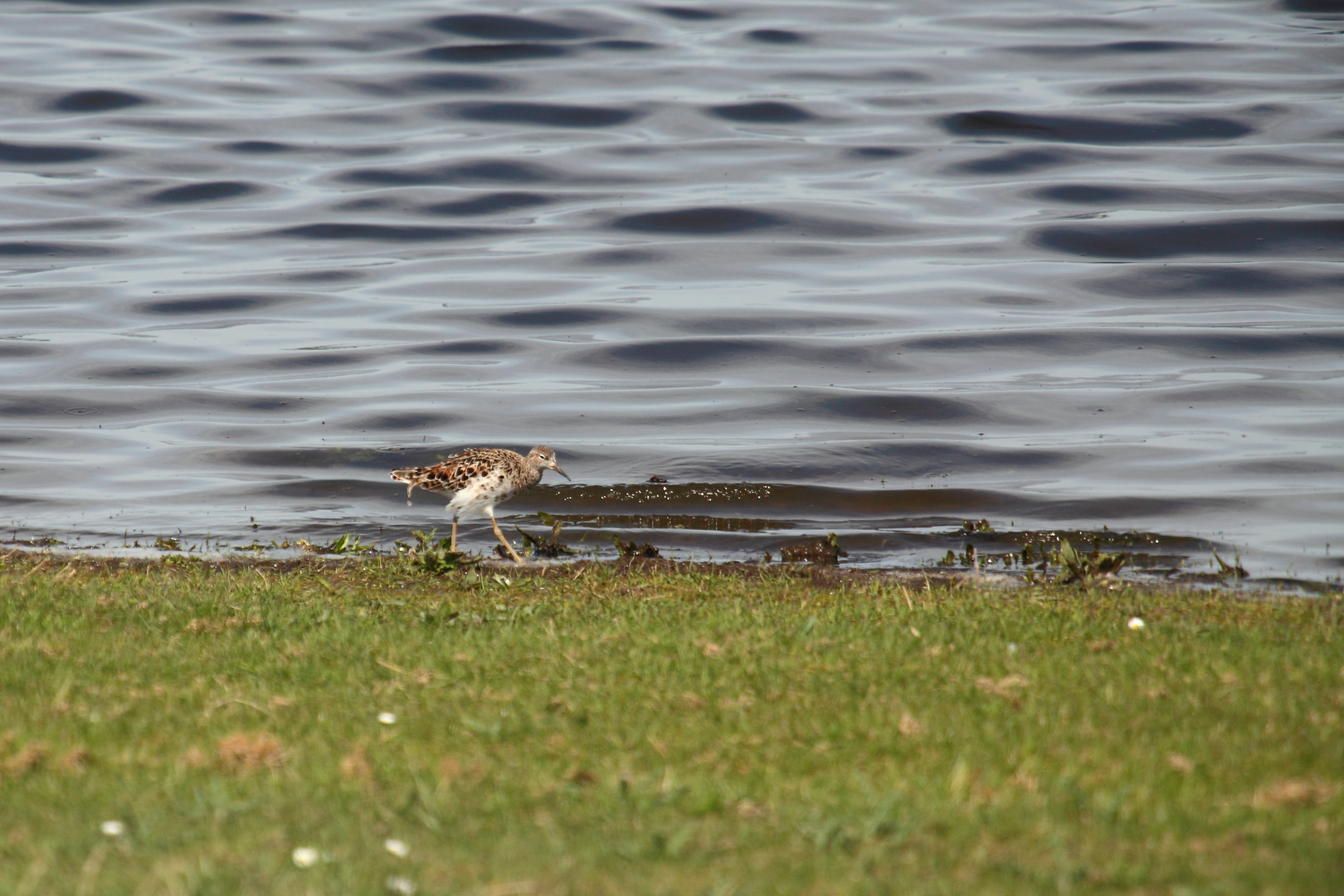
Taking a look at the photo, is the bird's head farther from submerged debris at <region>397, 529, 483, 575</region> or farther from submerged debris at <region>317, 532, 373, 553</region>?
submerged debris at <region>397, 529, 483, 575</region>

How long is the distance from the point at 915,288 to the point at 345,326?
36.7 ft

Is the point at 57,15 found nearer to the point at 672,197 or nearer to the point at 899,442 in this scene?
the point at 672,197

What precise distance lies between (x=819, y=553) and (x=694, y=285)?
17.2m

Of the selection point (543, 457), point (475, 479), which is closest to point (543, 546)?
point (475, 479)

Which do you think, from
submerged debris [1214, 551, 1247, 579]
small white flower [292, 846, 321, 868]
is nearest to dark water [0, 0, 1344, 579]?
submerged debris [1214, 551, 1247, 579]

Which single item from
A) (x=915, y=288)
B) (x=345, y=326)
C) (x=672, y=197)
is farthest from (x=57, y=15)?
(x=915, y=288)

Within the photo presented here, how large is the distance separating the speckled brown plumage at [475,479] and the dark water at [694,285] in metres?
1.61

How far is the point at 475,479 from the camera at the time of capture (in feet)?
49.8

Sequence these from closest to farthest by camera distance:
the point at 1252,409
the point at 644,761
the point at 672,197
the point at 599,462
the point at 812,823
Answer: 1. the point at 812,823
2. the point at 644,761
3. the point at 599,462
4. the point at 1252,409
5. the point at 672,197

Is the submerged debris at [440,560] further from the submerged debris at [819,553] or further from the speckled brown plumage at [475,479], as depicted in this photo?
the submerged debris at [819,553]

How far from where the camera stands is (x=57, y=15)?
55312 millimetres

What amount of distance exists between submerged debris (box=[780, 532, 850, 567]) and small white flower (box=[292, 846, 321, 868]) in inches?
349

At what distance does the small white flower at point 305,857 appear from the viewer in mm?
5648

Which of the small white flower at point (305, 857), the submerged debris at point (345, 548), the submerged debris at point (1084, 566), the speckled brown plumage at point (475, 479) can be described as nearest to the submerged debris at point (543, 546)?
the speckled brown plumage at point (475, 479)
